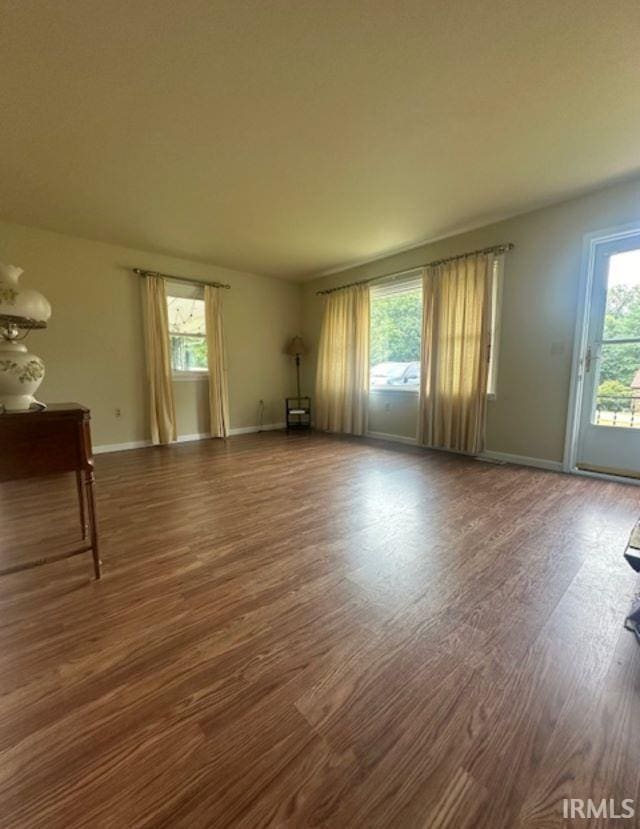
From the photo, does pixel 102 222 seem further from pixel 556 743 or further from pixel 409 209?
pixel 556 743

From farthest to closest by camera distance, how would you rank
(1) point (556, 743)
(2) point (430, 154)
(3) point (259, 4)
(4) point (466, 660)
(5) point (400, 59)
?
1. (2) point (430, 154)
2. (5) point (400, 59)
3. (3) point (259, 4)
4. (4) point (466, 660)
5. (1) point (556, 743)

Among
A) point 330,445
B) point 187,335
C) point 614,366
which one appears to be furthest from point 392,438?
point 187,335

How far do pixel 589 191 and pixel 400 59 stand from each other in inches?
91.5

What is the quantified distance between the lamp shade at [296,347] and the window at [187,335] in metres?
1.44

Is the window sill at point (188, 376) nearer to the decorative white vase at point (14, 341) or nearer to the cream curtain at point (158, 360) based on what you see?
the cream curtain at point (158, 360)

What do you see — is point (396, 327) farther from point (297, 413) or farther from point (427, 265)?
point (297, 413)

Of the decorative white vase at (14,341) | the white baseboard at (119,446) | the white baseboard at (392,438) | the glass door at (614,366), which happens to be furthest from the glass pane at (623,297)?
the white baseboard at (119,446)

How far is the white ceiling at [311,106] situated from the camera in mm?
1490

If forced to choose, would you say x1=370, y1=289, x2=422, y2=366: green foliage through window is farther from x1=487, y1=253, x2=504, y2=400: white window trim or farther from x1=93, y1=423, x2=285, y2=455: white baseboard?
x1=93, y1=423, x2=285, y2=455: white baseboard

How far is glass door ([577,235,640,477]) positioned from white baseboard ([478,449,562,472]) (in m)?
0.26

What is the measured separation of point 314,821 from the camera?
73cm

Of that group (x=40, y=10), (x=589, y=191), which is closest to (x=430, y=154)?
(x=589, y=191)

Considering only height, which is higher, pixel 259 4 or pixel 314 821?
pixel 259 4

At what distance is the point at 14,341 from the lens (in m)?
1.53
